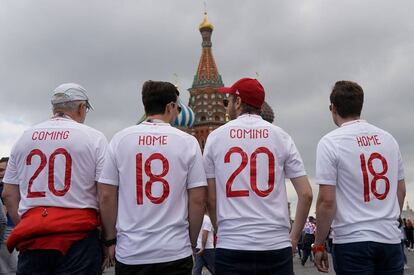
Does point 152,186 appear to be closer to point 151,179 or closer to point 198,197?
point 151,179

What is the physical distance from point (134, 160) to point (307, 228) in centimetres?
1669

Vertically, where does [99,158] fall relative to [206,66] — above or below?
below

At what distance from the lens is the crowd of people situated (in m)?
3.96

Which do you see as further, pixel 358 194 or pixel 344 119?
pixel 344 119

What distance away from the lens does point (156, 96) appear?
4230mm

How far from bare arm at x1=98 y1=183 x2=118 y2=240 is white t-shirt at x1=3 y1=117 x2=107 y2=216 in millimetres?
170

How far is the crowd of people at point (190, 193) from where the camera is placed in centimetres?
396

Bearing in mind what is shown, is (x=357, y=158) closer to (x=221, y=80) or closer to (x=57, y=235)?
(x=57, y=235)

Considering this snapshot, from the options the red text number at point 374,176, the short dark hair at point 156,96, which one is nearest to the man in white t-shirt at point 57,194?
the short dark hair at point 156,96

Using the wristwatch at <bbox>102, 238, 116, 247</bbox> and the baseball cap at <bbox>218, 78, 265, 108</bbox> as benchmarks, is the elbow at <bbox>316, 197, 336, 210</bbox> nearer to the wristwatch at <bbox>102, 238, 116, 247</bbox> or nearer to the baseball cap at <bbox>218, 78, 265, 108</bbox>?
the baseball cap at <bbox>218, 78, 265, 108</bbox>

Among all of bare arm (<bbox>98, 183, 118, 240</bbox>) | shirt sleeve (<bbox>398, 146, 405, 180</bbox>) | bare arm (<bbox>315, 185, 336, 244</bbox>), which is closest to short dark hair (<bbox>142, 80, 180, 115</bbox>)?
bare arm (<bbox>98, 183, 118, 240</bbox>)

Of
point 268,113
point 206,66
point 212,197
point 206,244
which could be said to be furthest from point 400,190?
point 268,113

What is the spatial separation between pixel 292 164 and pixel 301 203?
29 cm

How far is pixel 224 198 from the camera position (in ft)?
13.4
